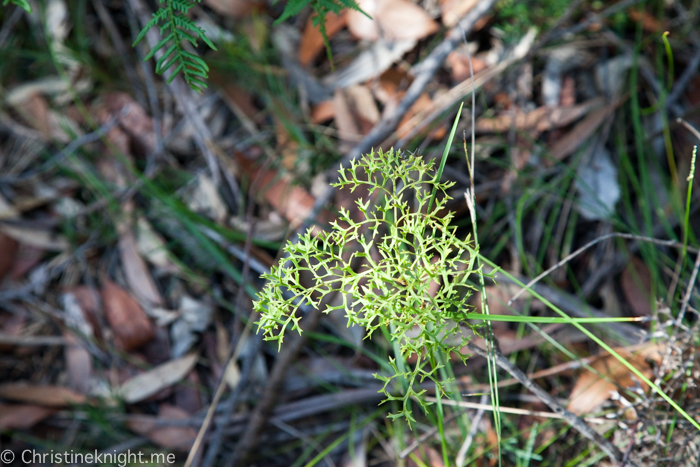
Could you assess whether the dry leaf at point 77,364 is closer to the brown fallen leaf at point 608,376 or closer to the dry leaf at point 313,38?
the dry leaf at point 313,38

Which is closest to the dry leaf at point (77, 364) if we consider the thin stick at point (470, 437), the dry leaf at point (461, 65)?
the thin stick at point (470, 437)

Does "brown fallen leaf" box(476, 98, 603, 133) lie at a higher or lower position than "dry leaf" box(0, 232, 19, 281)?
lower

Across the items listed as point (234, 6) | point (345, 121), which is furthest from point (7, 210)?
point (345, 121)

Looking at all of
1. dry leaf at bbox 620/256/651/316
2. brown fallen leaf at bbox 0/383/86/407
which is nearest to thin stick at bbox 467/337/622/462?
dry leaf at bbox 620/256/651/316

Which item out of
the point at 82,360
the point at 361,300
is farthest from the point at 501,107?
the point at 82,360

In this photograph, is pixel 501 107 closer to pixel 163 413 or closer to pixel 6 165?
pixel 163 413

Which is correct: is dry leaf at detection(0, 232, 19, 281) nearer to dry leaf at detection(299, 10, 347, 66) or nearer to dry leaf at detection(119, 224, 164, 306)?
dry leaf at detection(119, 224, 164, 306)

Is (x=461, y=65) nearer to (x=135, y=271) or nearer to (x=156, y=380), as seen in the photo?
(x=135, y=271)
